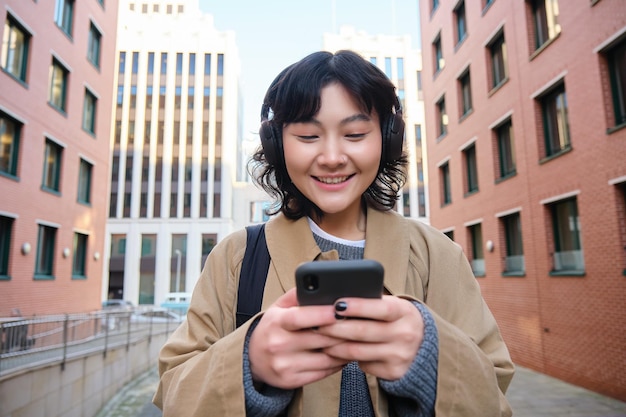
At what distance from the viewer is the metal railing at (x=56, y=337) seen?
639 centimetres

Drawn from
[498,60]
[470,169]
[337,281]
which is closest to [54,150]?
[470,169]

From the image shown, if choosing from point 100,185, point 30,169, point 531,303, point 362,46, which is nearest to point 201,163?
point 362,46

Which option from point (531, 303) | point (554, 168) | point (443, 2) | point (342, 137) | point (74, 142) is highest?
point (443, 2)

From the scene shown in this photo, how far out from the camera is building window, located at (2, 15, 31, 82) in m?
12.1

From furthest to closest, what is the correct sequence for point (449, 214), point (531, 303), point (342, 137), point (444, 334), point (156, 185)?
1. point (156, 185)
2. point (449, 214)
3. point (531, 303)
4. point (342, 137)
5. point (444, 334)

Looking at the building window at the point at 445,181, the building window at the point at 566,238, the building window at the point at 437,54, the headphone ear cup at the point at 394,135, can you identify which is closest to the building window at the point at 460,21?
the building window at the point at 437,54

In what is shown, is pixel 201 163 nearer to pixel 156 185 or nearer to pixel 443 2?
pixel 156 185

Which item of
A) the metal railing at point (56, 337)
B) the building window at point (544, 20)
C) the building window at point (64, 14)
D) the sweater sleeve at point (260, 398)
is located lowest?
the metal railing at point (56, 337)

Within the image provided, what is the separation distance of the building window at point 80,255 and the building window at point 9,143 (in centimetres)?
421

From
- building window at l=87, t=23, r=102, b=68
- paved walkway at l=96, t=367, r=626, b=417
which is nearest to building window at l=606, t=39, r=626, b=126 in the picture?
paved walkway at l=96, t=367, r=626, b=417

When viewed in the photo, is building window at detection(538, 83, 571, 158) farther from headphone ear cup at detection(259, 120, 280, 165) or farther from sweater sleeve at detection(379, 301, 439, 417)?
sweater sleeve at detection(379, 301, 439, 417)

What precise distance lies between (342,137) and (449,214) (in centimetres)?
1643

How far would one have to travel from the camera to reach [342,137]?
1344mm

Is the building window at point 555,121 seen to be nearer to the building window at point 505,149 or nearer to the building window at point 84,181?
the building window at point 505,149
